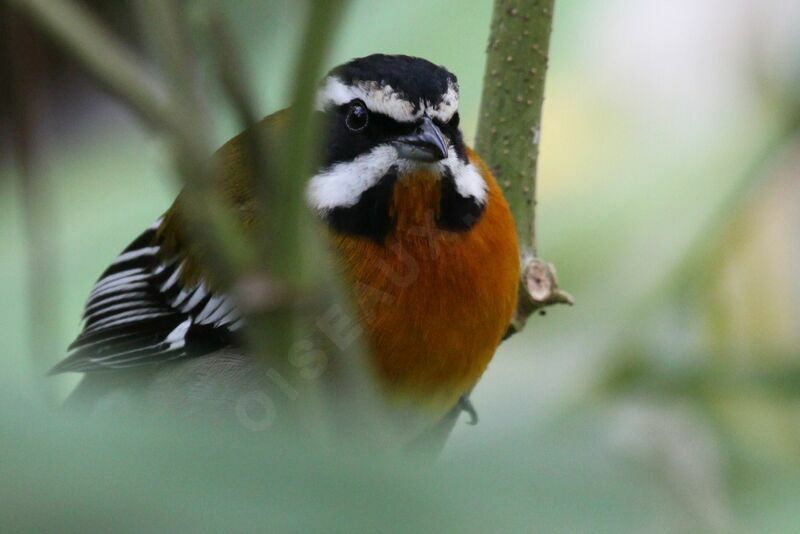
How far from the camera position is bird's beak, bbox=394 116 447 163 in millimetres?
2424

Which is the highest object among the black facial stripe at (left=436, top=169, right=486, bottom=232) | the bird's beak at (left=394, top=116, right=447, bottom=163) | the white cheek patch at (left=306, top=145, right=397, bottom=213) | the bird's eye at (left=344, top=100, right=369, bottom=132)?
the bird's eye at (left=344, top=100, right=369, bottom=132)

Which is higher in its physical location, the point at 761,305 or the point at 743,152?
the point at 743,152

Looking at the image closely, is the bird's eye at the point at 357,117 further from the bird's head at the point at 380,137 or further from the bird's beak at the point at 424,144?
the bird's beak at the point at 424,144

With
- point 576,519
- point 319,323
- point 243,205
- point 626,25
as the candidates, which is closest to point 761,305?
point 626,25

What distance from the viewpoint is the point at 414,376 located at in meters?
2.54

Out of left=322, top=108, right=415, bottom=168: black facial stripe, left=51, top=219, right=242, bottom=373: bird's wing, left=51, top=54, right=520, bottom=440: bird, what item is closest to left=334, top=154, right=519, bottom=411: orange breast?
left=51, top=54, right=520, bottom=440: bird

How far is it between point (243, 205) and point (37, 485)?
219 cm

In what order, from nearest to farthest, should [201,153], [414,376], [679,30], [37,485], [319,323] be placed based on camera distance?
→ [37,485] < [201,153] < [319,323] < [414,376] < [679,30]

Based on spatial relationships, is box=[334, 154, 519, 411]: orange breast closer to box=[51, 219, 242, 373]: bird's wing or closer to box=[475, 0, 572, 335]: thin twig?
box=[475, 0, 572, 335]: thin twig

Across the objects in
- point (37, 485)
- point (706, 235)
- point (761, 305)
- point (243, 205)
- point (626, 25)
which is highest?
point (37, 485)

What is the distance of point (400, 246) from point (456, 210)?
180mm

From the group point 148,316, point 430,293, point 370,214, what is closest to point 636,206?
point 430,293

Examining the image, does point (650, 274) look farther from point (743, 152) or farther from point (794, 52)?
point (794, 52)

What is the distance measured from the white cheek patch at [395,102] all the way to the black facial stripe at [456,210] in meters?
0.19
